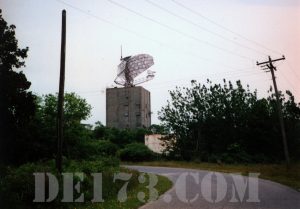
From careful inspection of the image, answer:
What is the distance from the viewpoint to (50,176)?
15258mm

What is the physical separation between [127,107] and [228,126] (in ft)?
140

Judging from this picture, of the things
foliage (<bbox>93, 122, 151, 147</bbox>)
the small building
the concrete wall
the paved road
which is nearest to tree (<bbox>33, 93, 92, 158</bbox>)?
the paved road

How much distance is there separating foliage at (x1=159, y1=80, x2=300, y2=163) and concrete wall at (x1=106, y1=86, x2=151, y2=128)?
35561 mm

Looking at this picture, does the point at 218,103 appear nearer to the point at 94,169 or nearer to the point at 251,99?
the point at 251,99

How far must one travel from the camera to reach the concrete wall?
100m

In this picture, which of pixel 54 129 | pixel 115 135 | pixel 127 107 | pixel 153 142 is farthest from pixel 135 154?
pixel 127 107

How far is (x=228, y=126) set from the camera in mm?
62469

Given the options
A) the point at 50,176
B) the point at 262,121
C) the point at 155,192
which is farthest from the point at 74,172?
the point at 262,121

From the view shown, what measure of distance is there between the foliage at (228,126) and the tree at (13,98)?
3277 cm

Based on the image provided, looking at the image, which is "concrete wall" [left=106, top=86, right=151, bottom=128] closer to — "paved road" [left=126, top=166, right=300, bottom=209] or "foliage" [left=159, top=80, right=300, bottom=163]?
"foliage" [left=159, top=80, right=300, bottom=163]

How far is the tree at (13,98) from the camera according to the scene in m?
28.1

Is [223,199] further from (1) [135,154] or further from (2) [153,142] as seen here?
(2) [153,142]

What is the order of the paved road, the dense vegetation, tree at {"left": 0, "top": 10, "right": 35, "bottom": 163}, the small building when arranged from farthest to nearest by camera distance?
the small building < tree at {"left": 0, "top": 10, "right": 35, "bottom": 163} < the paved road < the dense vegetation

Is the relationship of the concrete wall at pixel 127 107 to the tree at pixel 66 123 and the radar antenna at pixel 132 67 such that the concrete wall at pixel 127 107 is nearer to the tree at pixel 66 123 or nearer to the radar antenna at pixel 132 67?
the radar antenna at pixel 132 67
